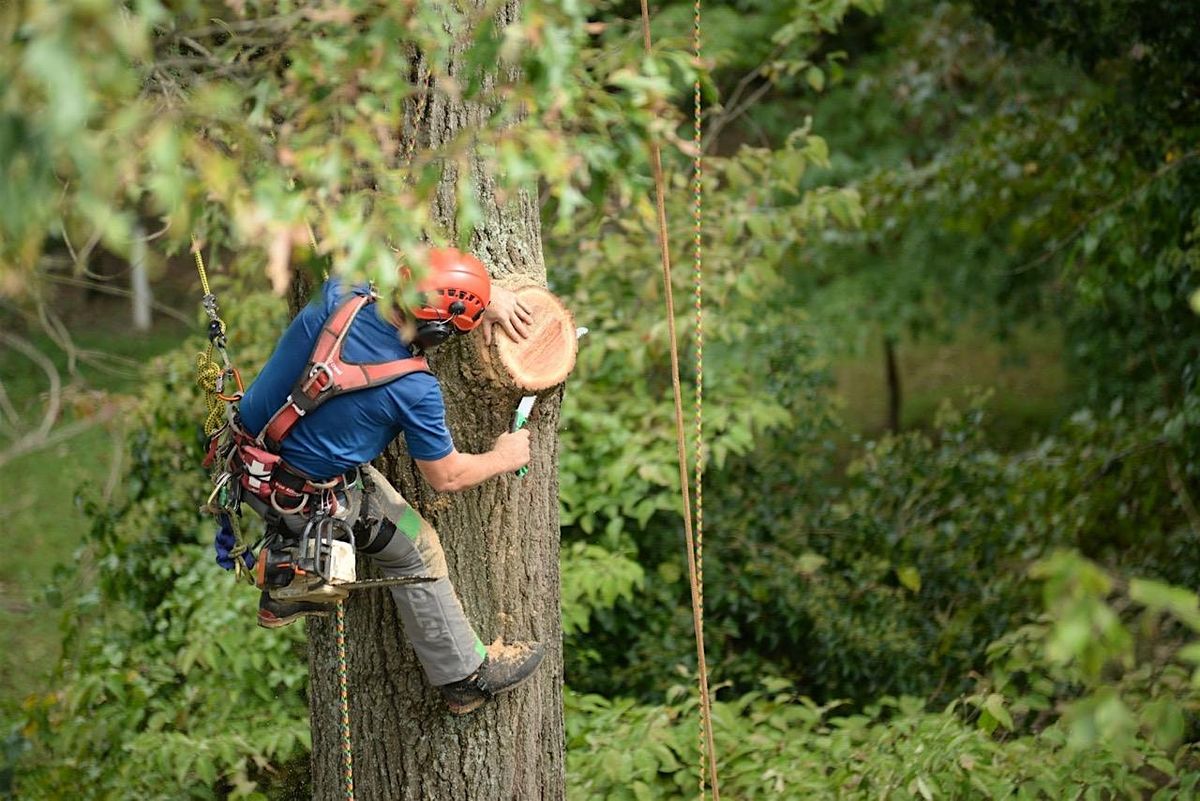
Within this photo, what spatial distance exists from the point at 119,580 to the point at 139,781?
4.92 feet

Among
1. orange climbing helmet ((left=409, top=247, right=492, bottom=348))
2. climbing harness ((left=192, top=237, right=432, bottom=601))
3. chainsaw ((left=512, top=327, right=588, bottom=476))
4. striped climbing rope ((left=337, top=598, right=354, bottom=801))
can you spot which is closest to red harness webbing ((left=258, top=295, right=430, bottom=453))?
climbing harness ((left=192, top=237, right=432, bottom=601))

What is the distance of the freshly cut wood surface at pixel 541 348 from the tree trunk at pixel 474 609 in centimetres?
7

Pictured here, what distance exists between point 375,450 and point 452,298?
53 cm

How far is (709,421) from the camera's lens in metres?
6.20

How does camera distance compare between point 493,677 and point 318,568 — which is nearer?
point 318,568

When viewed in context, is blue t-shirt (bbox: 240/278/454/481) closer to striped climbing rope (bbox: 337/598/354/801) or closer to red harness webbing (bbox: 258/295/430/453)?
red harness webbing (bbox: 258/295/430/453)

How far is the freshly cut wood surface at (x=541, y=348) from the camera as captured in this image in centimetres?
371

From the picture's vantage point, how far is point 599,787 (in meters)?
4.80

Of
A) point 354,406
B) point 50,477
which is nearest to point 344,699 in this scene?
point 354,406

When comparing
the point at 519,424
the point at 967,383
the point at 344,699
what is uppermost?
the point at 967,383

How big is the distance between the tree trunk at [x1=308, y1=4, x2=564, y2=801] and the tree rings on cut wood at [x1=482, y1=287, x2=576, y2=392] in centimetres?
5

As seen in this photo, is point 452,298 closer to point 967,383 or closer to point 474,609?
point 474,609

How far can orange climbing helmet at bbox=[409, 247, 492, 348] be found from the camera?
3326mm

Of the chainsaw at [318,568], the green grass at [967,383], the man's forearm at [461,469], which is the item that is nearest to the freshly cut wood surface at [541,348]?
the man's forearm at [461,469]
